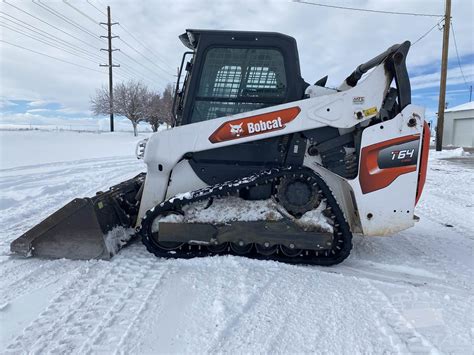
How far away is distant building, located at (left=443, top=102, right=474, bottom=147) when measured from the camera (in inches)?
1247

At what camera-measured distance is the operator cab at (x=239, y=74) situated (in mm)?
3736

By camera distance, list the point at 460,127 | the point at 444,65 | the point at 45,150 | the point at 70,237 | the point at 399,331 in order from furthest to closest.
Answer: the point at 460,127
the point at 444,65
the point at 45,150
the point at 70,237
the point at 399,331

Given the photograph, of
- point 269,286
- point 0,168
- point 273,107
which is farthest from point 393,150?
point 0,168

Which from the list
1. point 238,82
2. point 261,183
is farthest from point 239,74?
point 261,183

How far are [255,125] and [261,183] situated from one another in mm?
604

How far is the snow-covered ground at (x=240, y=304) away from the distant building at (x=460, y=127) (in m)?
33.5

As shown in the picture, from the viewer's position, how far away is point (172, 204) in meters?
3.60

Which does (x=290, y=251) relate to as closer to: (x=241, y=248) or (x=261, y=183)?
(x=241, y=248)

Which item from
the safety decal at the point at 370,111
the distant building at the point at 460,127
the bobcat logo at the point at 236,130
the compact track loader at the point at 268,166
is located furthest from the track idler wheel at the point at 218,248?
the distant building at the point at 460,127

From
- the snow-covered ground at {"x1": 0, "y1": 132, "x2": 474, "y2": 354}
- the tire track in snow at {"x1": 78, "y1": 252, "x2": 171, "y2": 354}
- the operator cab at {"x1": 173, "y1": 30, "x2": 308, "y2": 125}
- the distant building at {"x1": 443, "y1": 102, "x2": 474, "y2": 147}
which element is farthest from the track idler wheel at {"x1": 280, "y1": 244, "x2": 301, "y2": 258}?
the distant building at {"x1": 443, "y1": 102, "x2": 474, "y2": 147}

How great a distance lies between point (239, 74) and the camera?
3.83m

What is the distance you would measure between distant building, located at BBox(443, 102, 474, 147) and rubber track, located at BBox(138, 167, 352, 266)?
3440 centimetres

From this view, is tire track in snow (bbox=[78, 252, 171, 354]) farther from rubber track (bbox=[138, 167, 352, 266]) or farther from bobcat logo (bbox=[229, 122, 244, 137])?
bobcat logo (bbox=[229, 122, 244, 137])

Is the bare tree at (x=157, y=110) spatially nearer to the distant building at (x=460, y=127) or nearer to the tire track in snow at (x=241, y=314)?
the distant building at (x=460, y=127)
